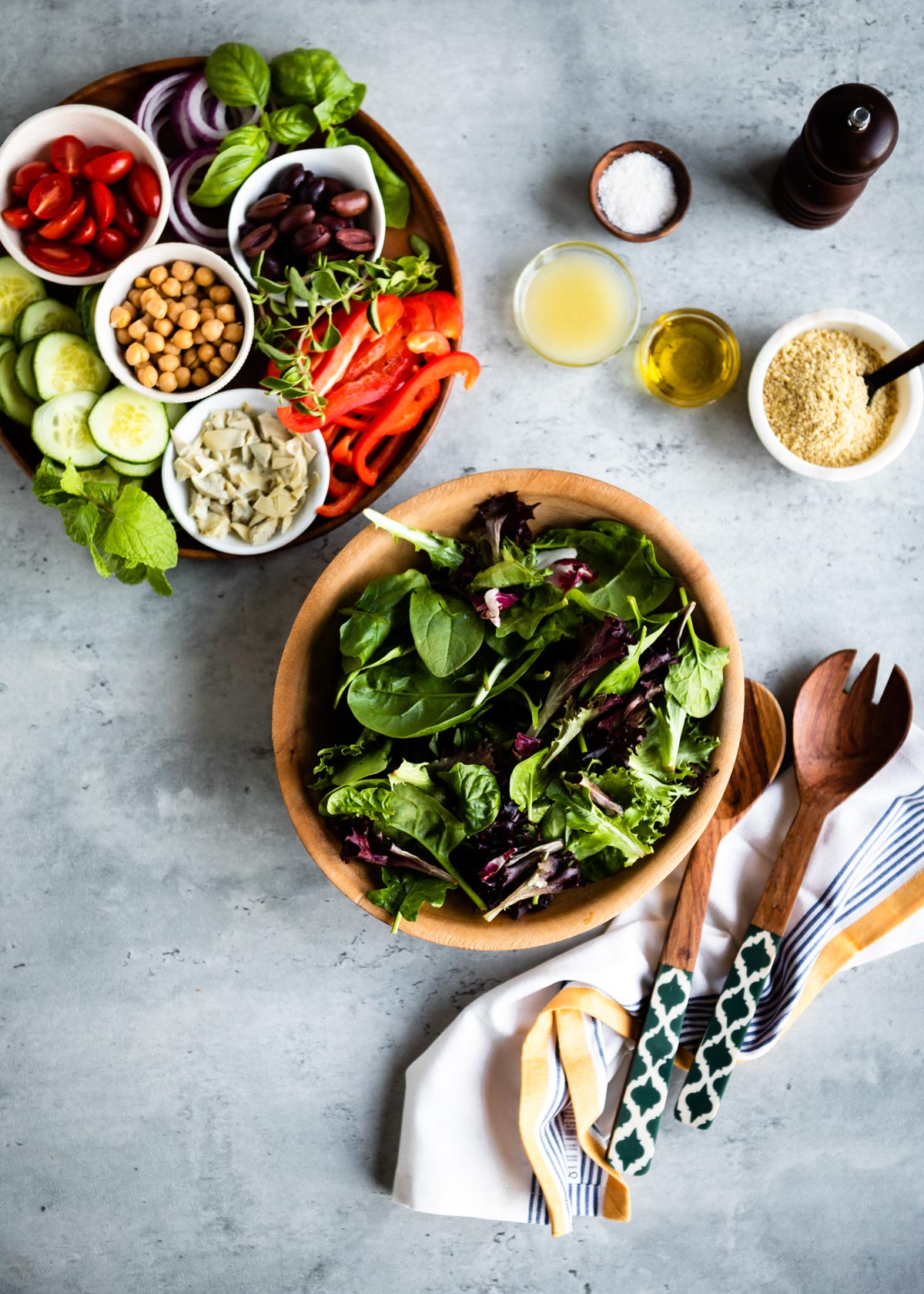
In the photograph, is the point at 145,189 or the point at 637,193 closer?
the point at 145,189

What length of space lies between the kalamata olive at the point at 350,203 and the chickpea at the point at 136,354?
0.40 metres

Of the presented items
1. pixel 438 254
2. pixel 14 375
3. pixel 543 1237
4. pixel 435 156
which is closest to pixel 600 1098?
pixel 543 1237

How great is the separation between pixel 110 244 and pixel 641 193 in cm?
95

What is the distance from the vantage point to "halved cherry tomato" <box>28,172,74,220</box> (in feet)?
5.14

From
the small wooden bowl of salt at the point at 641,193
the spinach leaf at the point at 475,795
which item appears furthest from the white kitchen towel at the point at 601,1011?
the small wooden bowl of salt at the point at 641,193

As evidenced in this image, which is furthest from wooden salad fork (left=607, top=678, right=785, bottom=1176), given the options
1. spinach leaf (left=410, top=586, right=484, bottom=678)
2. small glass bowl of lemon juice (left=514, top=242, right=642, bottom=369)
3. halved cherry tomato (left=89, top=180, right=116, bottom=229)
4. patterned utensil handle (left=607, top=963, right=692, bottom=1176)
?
halved cherry tomato (left=89, top=180, right=116, bottom=229)

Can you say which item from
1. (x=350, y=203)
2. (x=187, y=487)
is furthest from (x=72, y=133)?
(x=187, y=487)

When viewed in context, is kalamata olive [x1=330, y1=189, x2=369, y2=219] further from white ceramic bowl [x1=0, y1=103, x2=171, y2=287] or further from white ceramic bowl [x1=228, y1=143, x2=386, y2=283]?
white ceramic bowl [x1=0, y1=103, x2=171, y2=287]

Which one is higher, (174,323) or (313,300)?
(313,300)

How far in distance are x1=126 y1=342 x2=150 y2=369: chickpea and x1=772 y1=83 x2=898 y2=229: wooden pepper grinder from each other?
1184 millimetres

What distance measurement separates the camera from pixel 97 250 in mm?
1616

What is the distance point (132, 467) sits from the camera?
1.59 metres

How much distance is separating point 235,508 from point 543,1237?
58.5 inches

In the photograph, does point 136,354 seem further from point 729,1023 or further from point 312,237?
point 729,1023
